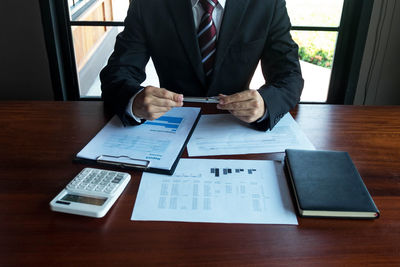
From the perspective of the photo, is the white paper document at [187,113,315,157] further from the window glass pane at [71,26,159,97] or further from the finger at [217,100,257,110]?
the window glass pane at [71,26,159,97]

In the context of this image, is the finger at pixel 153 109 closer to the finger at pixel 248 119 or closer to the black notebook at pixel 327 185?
the finger at pixel 248 119

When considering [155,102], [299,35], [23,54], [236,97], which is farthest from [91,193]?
[299,35]

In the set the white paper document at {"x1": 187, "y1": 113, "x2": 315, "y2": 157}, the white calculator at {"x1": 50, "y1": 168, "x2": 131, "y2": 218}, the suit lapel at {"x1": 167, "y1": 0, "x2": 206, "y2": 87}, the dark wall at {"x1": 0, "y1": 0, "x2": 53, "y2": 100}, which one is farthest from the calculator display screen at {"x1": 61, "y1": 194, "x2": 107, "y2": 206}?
the dark wall at {"x1": 0, "y1": 0, "x2": 53, "y2": 100}

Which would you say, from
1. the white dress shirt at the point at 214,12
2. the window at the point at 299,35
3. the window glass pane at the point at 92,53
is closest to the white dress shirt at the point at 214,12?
the white dress shirt at the point at 214,12

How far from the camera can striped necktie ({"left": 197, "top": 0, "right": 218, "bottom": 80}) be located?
131 cm

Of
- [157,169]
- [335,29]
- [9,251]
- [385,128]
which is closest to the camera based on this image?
[9,251]

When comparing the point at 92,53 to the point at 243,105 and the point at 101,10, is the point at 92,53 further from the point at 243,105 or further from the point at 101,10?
the point at 243,105

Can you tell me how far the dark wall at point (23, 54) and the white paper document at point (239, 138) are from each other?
5.09 feet

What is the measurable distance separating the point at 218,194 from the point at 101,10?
6.40ft

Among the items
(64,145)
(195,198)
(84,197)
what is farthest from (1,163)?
(195,198)

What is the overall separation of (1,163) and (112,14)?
1.67 metres

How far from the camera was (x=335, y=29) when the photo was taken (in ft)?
7.33

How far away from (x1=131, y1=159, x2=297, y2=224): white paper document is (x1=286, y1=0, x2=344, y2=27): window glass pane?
5.54ft

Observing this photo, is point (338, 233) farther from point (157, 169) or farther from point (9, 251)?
point (9, 251)
